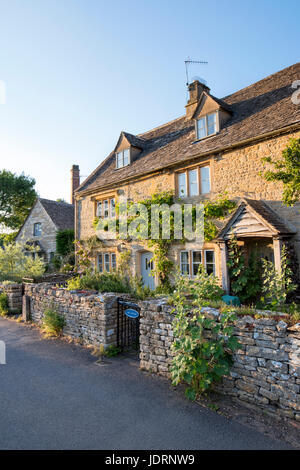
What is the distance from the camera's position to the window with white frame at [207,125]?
11.3 metres

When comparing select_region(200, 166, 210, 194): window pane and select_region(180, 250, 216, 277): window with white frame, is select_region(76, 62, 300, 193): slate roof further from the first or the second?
select_region(180, 250, 216, 277): window with white frame

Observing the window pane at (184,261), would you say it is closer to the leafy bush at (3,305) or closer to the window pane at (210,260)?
the window pane at (210,260)

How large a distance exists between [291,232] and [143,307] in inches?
210

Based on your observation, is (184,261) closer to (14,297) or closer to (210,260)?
(210,260)

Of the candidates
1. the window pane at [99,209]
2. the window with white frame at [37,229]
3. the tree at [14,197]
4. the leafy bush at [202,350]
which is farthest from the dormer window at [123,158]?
the tree at [14,197]

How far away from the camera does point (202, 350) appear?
14.0 ft

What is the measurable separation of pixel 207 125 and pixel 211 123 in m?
0.18

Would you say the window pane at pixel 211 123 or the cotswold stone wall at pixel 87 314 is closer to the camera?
the cotswold stone wall at pixel 87 314

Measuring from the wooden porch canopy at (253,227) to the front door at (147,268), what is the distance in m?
4.36

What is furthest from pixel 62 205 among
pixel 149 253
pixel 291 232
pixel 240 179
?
pixel 291 232

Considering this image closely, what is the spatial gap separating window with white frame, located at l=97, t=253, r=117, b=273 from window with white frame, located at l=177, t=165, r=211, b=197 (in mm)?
5355

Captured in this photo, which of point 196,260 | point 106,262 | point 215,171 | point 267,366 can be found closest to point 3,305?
point 106,262

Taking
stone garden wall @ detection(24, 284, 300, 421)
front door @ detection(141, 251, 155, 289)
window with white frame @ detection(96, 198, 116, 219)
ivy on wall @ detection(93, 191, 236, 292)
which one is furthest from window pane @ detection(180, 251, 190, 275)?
stone garden wall @ detection(24, 284, 300, 421)
